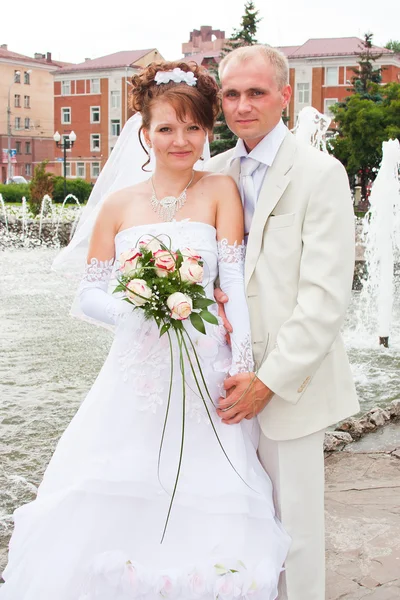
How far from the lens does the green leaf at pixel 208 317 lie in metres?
2.43

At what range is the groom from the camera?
2521 millimetres

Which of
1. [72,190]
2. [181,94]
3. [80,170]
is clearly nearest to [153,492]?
[181,94]

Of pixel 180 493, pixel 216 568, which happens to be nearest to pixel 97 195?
pixel 180 493

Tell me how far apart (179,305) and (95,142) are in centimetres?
6197

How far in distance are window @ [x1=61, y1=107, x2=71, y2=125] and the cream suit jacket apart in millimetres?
62918

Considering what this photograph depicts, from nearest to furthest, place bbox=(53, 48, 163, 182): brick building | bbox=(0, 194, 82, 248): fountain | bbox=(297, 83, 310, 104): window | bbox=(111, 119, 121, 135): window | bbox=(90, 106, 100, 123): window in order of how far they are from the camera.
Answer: bbox=(0, 194, 82, 248): fountain < bbox=(297, 83, 310, 104): window < bbox=(53, 48, 163, 182): brick building < bbox=(111, 119, 121, 135): window < bbox=(90, 106, 100, 123): window

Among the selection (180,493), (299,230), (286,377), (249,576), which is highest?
(299,230)

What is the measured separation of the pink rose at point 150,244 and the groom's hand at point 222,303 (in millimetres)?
288

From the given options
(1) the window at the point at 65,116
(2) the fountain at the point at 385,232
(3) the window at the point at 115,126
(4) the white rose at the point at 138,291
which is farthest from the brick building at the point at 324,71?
(4) the white rose at the point at 138,291

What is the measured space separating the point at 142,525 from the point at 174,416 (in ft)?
1.24

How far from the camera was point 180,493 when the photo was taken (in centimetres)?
254

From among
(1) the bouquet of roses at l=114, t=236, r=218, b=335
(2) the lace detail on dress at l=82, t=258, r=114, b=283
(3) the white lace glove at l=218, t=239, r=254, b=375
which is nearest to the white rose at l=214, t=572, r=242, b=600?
(3) the white lace glove at l=218, t=239, r=254, b=375

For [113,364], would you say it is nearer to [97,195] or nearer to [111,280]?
[111,280]

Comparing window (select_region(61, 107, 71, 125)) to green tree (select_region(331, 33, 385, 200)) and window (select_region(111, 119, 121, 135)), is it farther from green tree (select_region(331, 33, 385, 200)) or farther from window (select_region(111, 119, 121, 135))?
green tree (select_region(331, 33, 385, 200))
